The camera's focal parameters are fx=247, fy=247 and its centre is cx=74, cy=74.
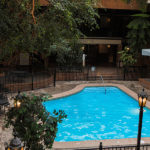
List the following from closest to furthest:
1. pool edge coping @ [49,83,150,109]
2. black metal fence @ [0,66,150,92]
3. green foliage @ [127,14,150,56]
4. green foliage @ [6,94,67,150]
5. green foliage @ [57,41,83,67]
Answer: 1. green foliage @ [6,94,67,150]
2. pool edge coping @ [49,83,150,109]
3. black metal fence @ [0,66,150,92]
4. green foliage @ [127,14,150,56]
5. green foliage @ [57,41,83,67]

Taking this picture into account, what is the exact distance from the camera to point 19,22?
9.56m

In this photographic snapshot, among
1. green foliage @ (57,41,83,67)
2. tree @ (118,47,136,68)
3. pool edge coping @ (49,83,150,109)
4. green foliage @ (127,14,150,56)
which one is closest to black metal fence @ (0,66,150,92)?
green foliage @ (57,41,83,67)

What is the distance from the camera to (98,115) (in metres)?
11.3

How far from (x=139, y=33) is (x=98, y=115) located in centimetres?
885

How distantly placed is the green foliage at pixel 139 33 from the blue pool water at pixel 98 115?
14.9 ft

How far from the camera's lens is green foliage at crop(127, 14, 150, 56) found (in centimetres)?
1759

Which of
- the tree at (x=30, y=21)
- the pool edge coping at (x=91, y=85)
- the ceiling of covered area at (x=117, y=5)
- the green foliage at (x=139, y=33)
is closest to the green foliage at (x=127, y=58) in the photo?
the green foliage at (x=139, y=33)

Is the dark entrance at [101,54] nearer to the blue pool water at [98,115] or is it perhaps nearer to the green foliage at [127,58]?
the green foliage at [127,58]

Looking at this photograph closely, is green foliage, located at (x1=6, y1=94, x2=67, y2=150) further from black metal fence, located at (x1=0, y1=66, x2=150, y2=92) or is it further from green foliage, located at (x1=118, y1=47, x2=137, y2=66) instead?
green foliage, located at (x1=118, y1=47, x2=137, y2=66)

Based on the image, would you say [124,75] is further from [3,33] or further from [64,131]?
[3,33]

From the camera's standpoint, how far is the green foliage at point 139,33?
17.6 metres

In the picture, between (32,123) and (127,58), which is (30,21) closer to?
(32,123)

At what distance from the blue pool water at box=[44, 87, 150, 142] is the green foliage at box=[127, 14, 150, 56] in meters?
4.55

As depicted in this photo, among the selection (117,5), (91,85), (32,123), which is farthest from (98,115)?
(117,5)
